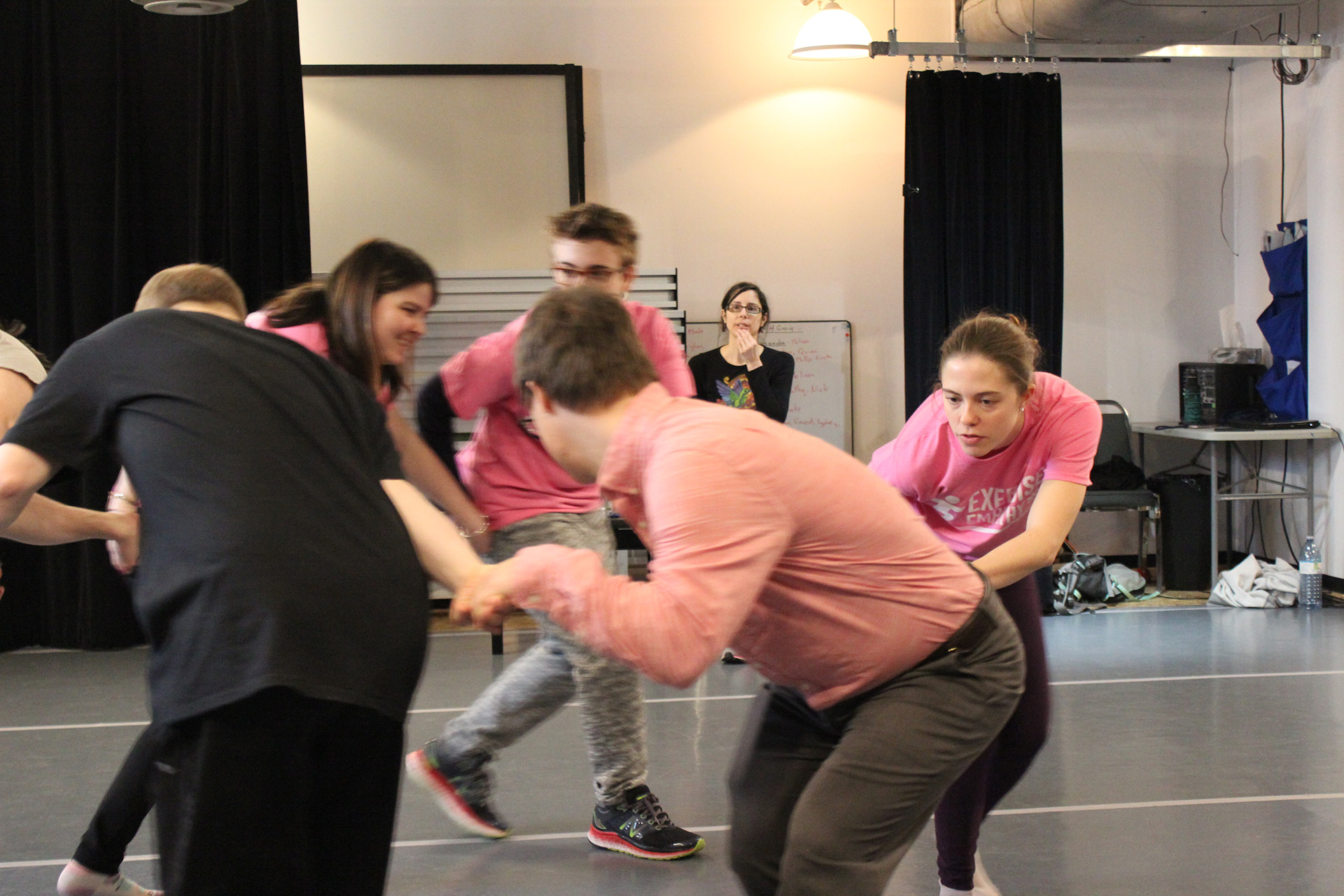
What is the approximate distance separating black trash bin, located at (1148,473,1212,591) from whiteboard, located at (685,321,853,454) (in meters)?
1.64

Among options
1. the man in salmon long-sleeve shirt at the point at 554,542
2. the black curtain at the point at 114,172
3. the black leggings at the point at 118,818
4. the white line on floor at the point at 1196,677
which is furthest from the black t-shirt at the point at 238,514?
the black curtain at the point at 114,172

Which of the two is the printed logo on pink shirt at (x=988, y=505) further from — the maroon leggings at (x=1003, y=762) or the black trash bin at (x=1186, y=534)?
Answer: the black trash bin at (x=1186, y=534)

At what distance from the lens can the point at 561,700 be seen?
2.68m

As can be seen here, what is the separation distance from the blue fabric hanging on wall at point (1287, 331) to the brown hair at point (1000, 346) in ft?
15.4

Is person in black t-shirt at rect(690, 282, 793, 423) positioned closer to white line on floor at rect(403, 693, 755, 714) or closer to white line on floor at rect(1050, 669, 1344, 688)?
white line on floor at rect(403, 693, 755, 714)

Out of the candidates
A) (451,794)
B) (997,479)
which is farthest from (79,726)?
(997,479)

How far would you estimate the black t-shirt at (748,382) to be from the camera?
5.29 meters

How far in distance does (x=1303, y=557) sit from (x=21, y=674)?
563 centimetres

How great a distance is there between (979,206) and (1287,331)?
1.69 m

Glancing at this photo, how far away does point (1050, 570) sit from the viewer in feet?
18.8

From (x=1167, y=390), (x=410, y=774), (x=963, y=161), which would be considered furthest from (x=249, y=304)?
(x=1167, y=390)

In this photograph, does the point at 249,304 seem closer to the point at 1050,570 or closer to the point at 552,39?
the point at 552,39

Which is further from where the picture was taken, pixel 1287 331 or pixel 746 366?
pixel 1287 331

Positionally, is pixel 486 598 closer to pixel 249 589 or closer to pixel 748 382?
pixel 249 589
